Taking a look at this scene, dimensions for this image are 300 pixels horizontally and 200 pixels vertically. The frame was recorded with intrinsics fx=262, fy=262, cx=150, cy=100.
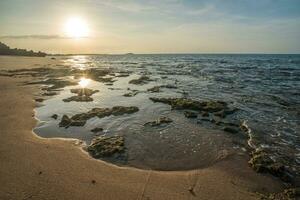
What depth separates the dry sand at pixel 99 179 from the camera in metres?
7.11

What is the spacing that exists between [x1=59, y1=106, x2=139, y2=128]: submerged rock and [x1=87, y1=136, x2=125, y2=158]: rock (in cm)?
288

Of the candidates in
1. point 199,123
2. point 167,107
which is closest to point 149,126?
point 199,123

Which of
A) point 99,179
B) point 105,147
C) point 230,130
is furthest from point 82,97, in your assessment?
point 99,179

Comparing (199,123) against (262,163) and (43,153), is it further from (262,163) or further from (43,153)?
(43,153)

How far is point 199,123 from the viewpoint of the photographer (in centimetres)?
1441

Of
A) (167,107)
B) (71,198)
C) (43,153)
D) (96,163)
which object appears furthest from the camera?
(167,107)

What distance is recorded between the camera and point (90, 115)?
50.9 ft

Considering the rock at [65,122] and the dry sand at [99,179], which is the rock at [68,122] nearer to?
the rock at [65,122]

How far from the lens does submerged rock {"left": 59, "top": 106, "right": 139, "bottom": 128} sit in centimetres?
1388

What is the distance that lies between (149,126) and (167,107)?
4852 millimetres

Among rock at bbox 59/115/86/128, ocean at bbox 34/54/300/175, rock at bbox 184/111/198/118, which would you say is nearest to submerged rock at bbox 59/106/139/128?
rock at bbox 59/115/86/128

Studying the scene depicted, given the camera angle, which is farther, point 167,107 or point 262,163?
point 167,107

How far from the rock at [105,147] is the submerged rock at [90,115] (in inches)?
113

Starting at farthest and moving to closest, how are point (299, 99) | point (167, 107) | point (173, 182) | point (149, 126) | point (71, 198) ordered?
point (299, 99) < point (167, 107) < point (149, 126) < point (173, 182) < point (71, 198)
